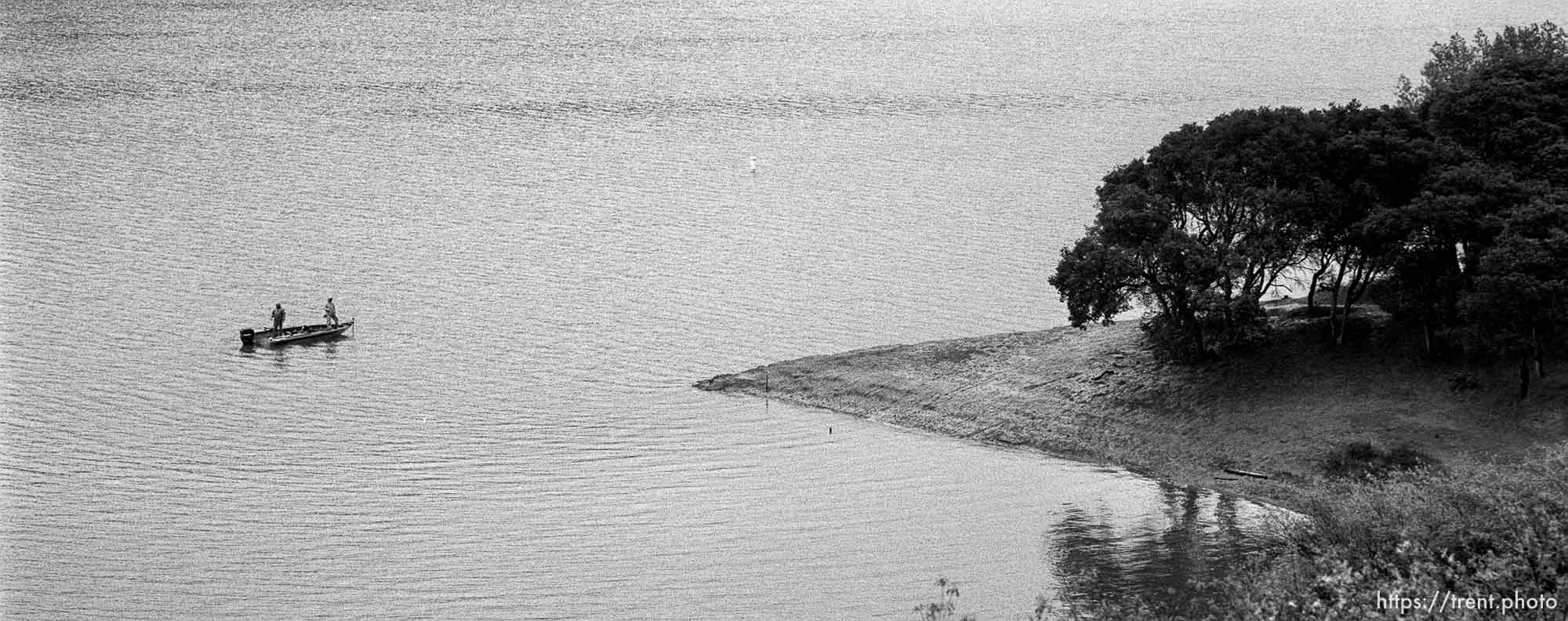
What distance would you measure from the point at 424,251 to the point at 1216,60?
9517 cm

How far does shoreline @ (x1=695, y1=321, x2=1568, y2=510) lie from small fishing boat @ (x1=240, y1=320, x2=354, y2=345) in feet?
66.5

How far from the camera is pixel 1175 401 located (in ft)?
224

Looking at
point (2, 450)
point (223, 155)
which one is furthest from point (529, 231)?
point (2, 450)

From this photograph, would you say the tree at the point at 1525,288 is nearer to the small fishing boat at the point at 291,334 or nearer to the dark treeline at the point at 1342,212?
the dark treeline at the point at 1342,212

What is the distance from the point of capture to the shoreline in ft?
201

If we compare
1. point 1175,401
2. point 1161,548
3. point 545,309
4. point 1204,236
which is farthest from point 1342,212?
point 545,309

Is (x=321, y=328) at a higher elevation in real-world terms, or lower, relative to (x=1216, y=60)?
lower

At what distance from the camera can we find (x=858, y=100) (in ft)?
500

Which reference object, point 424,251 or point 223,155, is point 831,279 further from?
point 223,155

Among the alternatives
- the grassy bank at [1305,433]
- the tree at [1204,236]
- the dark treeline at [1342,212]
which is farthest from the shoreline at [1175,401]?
the tree at [1204,236]

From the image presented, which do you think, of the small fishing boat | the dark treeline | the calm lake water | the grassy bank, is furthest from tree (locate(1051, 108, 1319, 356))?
the small fishing boat

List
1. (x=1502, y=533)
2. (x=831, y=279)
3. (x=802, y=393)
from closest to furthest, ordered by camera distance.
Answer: (x=1502, y=533), (x=802, y=393), (x=831, y=279)

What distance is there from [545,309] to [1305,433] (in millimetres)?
41521

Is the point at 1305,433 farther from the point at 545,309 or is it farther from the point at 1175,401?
the point at 545,309
